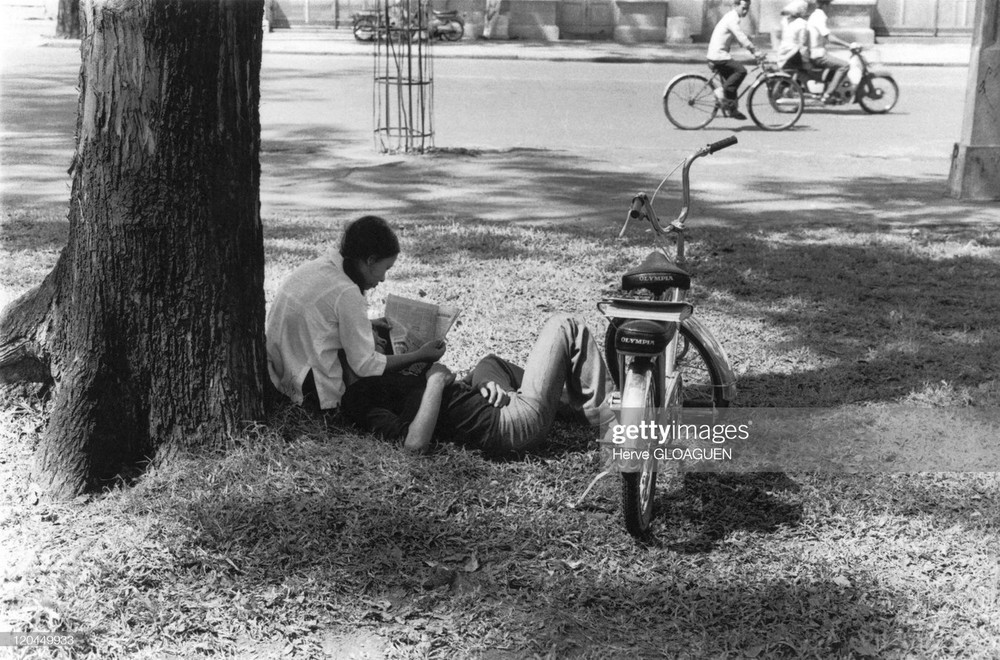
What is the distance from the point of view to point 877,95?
15602mm

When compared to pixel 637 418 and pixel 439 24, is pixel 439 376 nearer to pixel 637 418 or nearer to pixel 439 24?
pixel 637 418

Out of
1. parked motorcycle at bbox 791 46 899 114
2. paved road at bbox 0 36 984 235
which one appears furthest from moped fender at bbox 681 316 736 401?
parked motorcycle at bbox 791 46 899 114

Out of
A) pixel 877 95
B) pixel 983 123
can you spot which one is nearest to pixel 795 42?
pixel 877 95

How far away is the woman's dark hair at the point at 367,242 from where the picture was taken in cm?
461

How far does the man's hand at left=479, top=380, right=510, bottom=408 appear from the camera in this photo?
15.5 feet

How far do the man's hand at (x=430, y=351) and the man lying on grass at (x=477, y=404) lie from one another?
0.18ft

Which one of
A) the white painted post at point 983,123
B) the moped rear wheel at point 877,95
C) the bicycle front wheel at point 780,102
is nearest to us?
the white painted post at point 983,123

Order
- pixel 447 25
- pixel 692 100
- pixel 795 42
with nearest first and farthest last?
pixel 692 100, pixel 795 42, pixel 447 25

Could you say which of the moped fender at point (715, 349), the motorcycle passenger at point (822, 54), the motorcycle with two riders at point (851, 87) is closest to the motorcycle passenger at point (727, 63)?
the motorcycle with two riders at point (851, 87)

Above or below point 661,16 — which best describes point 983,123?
below

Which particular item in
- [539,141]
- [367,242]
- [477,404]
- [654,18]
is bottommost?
[477,404]

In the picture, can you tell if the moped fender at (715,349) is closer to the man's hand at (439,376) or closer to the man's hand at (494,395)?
the man's hand at (494,395)

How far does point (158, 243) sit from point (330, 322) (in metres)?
0.80

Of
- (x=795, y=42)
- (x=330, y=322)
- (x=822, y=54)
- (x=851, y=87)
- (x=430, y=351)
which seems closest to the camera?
(x=330, y=322)
